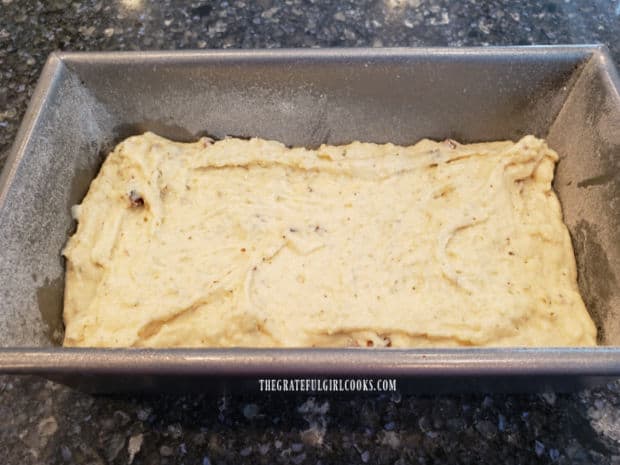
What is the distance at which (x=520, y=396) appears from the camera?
110 centimetres

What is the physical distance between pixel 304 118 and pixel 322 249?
15.1 inches

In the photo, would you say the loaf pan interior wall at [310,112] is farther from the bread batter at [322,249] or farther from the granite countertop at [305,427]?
the granite countertop at [305,427]

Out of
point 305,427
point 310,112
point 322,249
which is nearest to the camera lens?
point 305,427

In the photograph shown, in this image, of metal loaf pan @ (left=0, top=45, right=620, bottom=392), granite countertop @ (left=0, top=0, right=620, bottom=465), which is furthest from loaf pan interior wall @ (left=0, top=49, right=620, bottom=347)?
granite countertop @ (left=0, top=0, right=620, bottom=465)

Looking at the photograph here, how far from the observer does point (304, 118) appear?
1417 mm

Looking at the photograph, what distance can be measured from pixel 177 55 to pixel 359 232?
0.63 m

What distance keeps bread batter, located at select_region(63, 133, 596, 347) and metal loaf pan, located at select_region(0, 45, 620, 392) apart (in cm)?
4

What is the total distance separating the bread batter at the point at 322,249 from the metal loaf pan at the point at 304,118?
A: 4 cm

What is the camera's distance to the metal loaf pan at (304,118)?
3.66 feet

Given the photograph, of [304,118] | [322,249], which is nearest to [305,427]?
[322,249]

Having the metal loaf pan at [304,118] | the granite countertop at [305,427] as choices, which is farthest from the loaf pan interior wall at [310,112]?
the granite countertop at [305,427]

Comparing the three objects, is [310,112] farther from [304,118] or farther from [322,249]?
[322,249]

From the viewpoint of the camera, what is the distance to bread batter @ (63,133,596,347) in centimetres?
112

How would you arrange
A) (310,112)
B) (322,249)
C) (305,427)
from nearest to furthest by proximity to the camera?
(305,427) → (322,249) → (310,112)
